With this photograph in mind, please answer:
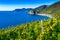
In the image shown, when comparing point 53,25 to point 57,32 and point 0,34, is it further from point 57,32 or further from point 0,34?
point 0,34

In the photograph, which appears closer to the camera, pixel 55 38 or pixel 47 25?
pixel 55 38

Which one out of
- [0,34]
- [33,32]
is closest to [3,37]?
[0,34]

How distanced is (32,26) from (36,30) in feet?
2.83

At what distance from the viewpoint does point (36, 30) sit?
2045cm

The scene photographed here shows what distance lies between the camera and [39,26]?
20.6m

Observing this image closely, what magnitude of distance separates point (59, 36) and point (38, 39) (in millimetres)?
1468

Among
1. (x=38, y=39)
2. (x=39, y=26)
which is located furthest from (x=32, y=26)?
(x=38, y=39)

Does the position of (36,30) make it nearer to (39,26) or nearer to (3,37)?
(39,26)

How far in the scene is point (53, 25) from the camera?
65.9ft

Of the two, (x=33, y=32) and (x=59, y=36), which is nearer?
(x=59, y=36)

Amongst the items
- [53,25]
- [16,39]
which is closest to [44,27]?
[53,25]

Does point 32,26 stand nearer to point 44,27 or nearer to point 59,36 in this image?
point 44,27

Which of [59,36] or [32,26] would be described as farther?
[32,26]

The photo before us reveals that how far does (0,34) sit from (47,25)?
3695 millimetres
